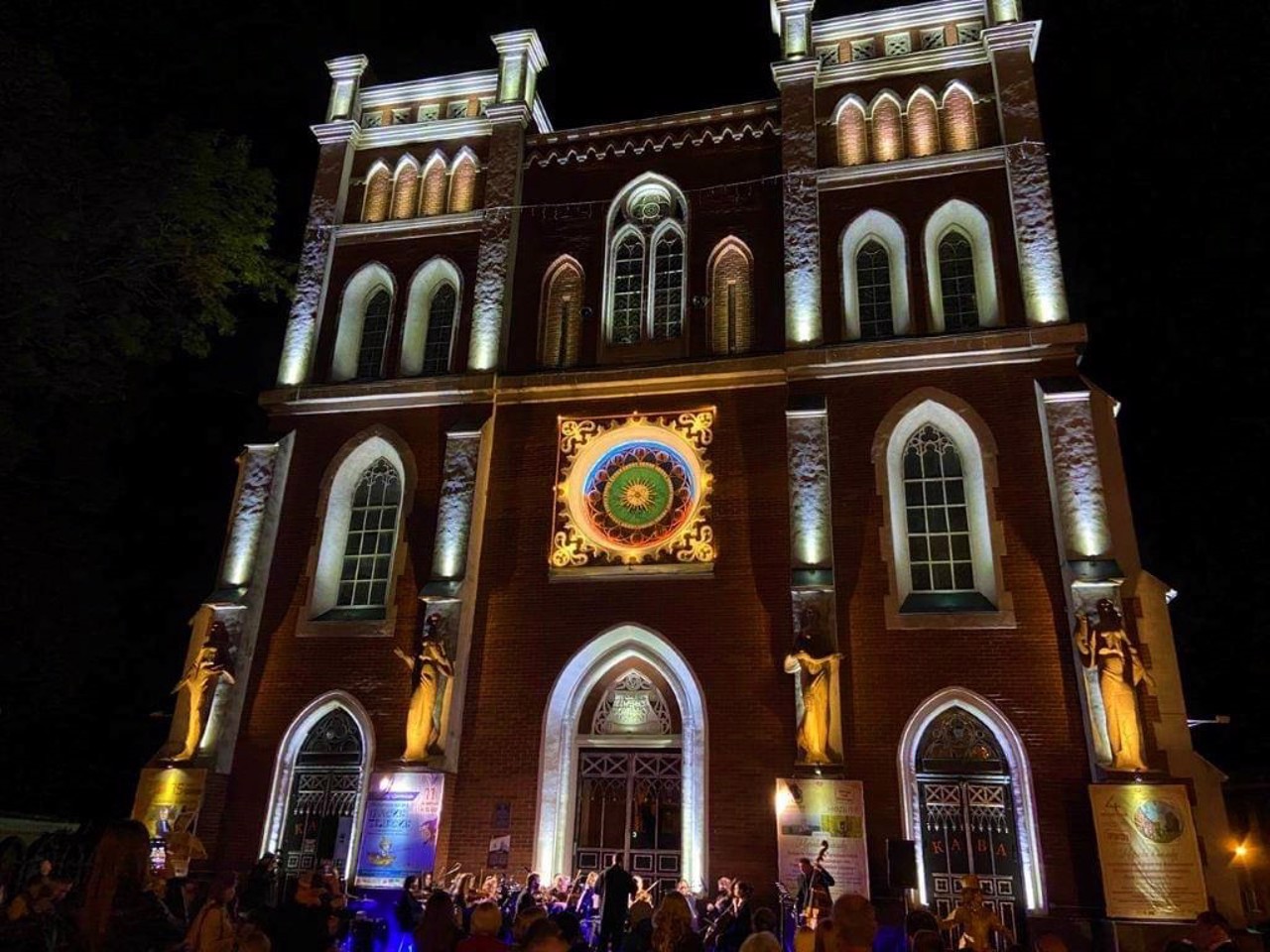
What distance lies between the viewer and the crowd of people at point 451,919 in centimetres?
407

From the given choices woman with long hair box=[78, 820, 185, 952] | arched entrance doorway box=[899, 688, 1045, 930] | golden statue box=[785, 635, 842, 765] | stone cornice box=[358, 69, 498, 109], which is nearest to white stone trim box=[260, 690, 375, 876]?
golden statue box=[785, 635, 842, 765]

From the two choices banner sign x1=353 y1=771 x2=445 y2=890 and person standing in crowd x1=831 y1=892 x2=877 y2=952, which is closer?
person standing in crowd x1=831 y1=892 x2=877 y2=952

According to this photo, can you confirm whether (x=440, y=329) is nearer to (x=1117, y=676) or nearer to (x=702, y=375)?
(x=702, y=375)

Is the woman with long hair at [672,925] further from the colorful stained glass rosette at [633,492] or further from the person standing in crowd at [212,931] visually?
the colorful stained glass rosette at [633,492]

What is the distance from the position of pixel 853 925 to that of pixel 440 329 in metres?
15.7

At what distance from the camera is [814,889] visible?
11180 millimetres

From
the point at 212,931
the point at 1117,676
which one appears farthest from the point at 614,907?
the point at 1117,676

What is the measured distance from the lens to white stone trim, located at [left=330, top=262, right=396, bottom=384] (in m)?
18.7

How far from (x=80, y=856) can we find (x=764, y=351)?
12.9m

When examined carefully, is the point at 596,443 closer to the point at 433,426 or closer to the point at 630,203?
the point at 433,426

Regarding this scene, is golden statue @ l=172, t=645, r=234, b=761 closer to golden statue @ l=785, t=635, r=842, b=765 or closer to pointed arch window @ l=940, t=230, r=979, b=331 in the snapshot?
golden statue @ l=785, t=635, r=842, b=765

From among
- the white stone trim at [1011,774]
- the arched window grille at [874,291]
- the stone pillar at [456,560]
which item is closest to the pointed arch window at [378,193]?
the stone pillar at [456,560]

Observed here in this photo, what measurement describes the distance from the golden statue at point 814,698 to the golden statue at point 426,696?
531 centimetres

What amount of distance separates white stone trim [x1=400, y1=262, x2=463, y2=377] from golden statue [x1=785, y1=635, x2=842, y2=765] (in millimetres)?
8763
